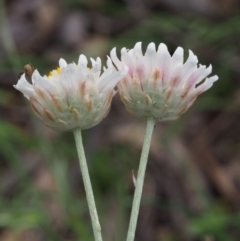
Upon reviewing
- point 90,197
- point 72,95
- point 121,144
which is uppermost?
point 121,144

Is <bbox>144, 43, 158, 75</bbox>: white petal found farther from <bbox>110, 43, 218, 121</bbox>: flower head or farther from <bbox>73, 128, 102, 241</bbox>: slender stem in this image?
<bbox>73, 128, 102, 241</bbox>: slender stem

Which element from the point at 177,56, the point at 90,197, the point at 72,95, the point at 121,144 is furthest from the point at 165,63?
the point at 121,144

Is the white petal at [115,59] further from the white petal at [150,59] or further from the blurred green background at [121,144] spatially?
the blurred green background at [121,144]

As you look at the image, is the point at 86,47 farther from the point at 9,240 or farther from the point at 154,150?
the point at 9,240

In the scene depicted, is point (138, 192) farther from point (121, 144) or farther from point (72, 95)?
point (121, 144)

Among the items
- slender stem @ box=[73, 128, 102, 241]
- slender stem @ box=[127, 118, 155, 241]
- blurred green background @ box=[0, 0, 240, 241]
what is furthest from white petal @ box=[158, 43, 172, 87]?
blurred green background @ box=[0, 0, 240, 241]

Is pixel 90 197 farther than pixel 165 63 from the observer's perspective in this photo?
No

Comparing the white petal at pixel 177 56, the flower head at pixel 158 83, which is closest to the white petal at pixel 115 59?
the flower head at pixel 158 83
